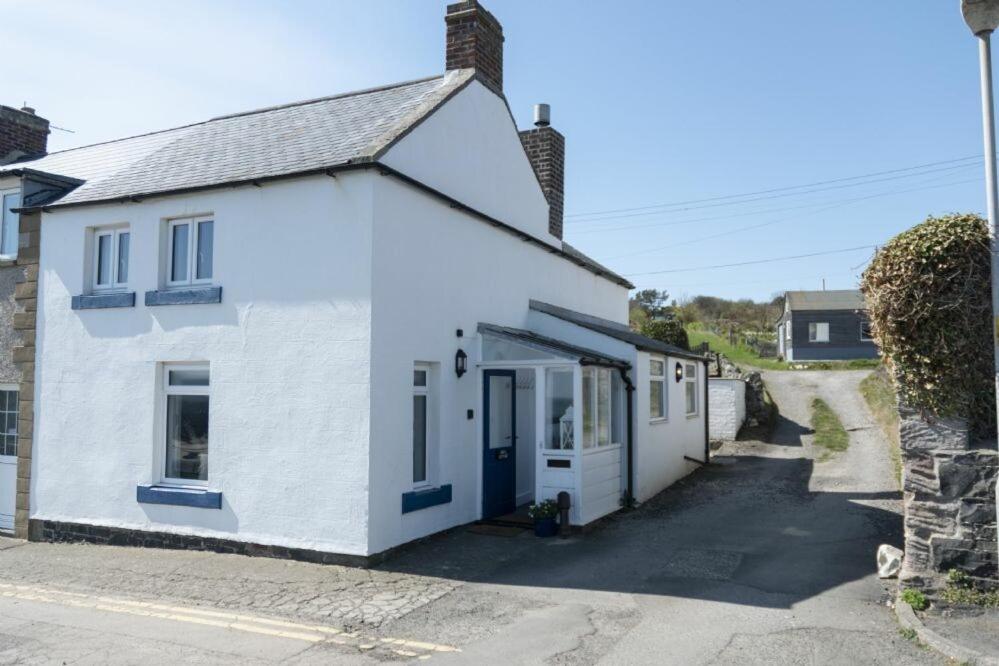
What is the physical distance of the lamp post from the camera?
6498 millimetres

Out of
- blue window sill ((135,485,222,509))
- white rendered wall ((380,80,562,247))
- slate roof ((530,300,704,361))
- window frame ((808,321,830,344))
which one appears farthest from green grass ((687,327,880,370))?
blue window sill ((135,485,222,509))

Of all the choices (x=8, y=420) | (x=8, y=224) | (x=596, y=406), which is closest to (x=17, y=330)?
(x=8, y=420)

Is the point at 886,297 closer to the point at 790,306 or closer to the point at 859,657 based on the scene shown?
the point at 859,657

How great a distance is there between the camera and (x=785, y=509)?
43.8 feet

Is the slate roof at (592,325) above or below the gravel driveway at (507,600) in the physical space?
above

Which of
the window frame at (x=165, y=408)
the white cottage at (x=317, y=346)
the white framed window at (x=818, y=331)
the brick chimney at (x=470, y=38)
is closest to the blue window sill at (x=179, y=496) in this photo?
the white cottage at (x=317, y=346)

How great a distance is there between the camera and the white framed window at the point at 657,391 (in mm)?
15234

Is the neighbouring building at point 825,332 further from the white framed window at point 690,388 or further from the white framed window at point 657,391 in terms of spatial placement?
the white framed window at point 657,391

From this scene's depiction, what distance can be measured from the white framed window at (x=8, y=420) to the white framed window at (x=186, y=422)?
12.1 feet

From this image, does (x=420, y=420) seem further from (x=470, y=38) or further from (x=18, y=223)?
(x=18, y=223)

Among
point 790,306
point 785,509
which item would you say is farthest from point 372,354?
point 790,306

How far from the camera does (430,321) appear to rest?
35.8ft

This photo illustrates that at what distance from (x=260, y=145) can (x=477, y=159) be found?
365 centimetres

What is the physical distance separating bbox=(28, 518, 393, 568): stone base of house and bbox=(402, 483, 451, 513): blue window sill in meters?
0.70
